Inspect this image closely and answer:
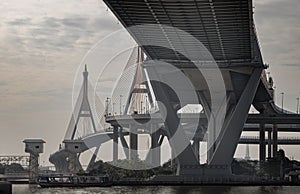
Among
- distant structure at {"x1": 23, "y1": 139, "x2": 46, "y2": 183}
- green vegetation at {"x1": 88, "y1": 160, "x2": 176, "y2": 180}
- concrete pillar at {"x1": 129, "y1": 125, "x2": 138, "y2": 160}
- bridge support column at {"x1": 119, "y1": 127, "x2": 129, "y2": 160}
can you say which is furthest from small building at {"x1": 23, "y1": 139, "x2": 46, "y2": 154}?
bridge support column at {"x1": 119, "y1": 127, "x2": 129, "y2": 160}

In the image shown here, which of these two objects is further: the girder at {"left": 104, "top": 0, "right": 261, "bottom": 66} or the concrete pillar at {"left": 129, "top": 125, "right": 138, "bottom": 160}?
the concrete pillar at {"left": 129, "top": 125, "right": 138, "bottom": 160}

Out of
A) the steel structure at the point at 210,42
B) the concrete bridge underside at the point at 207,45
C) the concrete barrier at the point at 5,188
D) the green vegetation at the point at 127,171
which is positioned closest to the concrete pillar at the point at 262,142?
the green vegetation at the point at 127,171

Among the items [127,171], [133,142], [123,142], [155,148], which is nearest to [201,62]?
[127,171]

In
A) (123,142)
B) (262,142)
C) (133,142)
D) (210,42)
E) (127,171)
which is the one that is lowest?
(127,171)

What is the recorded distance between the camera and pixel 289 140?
143500mm

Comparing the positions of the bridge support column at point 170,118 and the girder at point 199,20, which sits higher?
the girder at point 199,20

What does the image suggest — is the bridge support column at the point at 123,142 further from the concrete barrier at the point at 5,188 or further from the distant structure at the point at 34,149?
the concrete barrier at the point at 5,188

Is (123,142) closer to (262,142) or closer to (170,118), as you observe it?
(262,142)

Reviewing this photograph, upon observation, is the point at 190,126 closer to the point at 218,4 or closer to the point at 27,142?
the point at 27,142

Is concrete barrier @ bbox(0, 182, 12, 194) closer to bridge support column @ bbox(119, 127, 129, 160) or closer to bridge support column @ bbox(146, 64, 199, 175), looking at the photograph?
bridge support column @ bbox(146, 64, 199, 175)

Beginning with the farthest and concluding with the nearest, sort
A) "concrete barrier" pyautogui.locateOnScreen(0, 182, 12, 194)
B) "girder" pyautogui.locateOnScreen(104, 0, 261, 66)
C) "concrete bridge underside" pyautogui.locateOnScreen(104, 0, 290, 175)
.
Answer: "concrete bridge underside" pyautogui.locateOnScreen(104, 0, 290, 175), "girder" pyautogui.locateOnScreen(104, 0, 261, 66), "concrete barrier" pyautogui.locateOnScreen(0, 182, 12, 194)

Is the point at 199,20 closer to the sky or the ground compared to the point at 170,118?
closer to the sky

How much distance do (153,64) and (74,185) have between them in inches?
505

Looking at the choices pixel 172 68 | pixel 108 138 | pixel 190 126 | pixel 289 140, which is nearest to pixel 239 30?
pixel 172 68
